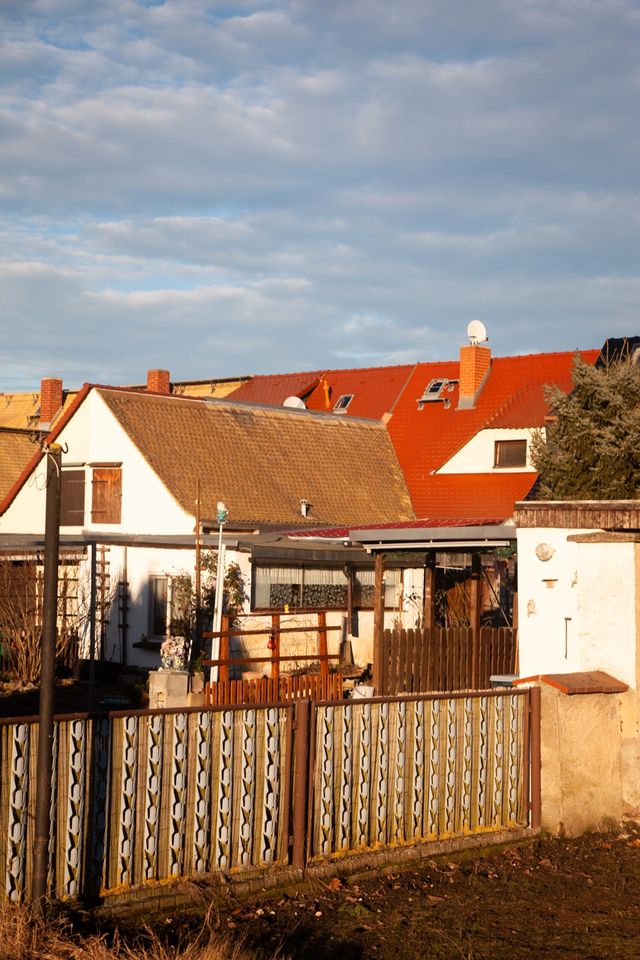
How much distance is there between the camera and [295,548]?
2331 centimetres

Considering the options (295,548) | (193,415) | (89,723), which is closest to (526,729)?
→ (89,723)

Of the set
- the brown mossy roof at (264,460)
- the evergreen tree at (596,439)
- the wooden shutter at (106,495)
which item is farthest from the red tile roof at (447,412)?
the wooden shutter at (106,495)

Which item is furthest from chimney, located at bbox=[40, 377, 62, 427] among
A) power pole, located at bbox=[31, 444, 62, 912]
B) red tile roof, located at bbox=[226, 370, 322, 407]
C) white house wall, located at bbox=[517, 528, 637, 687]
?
power pole, located at bbox=[31, 444, 62, 912]

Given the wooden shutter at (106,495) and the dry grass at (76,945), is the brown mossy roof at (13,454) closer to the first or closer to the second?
the wooden shutter at (106,495)

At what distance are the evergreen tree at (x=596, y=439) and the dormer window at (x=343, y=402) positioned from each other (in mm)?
11849

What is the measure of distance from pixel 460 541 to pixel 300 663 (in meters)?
6.82

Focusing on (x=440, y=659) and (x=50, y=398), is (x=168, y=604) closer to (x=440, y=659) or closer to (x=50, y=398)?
(x=440, y=659)

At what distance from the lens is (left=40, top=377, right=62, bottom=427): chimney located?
42.2 meters

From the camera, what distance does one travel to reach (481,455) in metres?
31.9

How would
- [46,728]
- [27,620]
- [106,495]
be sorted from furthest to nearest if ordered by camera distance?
[106,495], [27,620], [46,728]

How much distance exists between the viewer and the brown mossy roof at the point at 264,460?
27516mm

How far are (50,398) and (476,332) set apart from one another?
1543 centimetres

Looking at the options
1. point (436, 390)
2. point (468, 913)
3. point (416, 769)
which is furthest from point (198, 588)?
point (468, 913)

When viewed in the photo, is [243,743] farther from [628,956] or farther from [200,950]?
[628,956]
